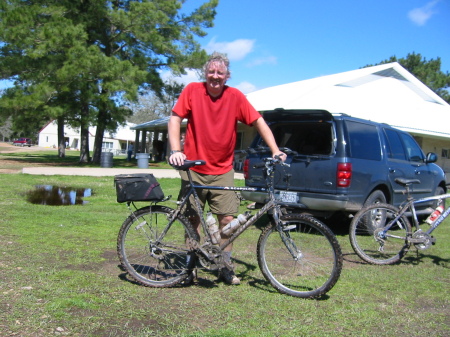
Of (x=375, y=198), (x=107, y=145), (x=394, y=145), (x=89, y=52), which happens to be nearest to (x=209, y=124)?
(x=375, y=198)

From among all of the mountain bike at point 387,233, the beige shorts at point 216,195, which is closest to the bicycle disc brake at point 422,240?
the mountain bike at point 387,233

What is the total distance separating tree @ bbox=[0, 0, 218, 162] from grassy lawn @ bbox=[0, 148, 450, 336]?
659 inches

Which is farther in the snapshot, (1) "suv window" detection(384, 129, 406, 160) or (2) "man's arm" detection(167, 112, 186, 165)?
(1) "suv window" detection(384, 129, 406, 160)

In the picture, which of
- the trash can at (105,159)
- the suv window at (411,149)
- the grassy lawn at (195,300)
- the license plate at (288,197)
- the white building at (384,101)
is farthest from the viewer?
the trash can at (105,159)

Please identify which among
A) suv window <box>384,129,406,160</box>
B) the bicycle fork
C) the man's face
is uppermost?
the man's face

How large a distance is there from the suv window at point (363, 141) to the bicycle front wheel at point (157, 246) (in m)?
3.36

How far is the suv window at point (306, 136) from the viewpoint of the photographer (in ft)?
22.2

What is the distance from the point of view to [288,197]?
661 cm

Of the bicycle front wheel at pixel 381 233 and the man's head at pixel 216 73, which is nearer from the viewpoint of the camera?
the man's head at pixel 216 73

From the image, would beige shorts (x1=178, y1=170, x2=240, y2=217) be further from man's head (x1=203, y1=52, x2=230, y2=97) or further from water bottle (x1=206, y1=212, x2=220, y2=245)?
man's head (x1=203, y1=52, x2=230, y2=97)

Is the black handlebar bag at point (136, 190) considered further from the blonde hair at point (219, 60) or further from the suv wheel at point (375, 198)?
the suv wheel at point (375, 198)

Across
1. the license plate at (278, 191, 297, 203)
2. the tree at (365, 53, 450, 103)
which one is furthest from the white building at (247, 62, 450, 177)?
the tree at (365, 53, 450, 103)

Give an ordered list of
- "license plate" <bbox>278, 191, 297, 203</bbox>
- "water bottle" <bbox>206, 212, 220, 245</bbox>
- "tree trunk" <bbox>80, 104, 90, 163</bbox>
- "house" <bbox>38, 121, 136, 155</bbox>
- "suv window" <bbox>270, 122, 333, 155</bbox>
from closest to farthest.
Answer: "water bottle" <bbox>206, 212, 220, 245</bbox>, "license plate" <bbox>278, 191, 297, 203</bbox>, "suv window" <bbox>270, 122, 333, 155</bbox>, "tree trunk" <bbox>80, 104, 90, 163</bbox>, "house" <bbox>38, 121, 136, 155</bbox>

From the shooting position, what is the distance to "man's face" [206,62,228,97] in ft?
13.0
